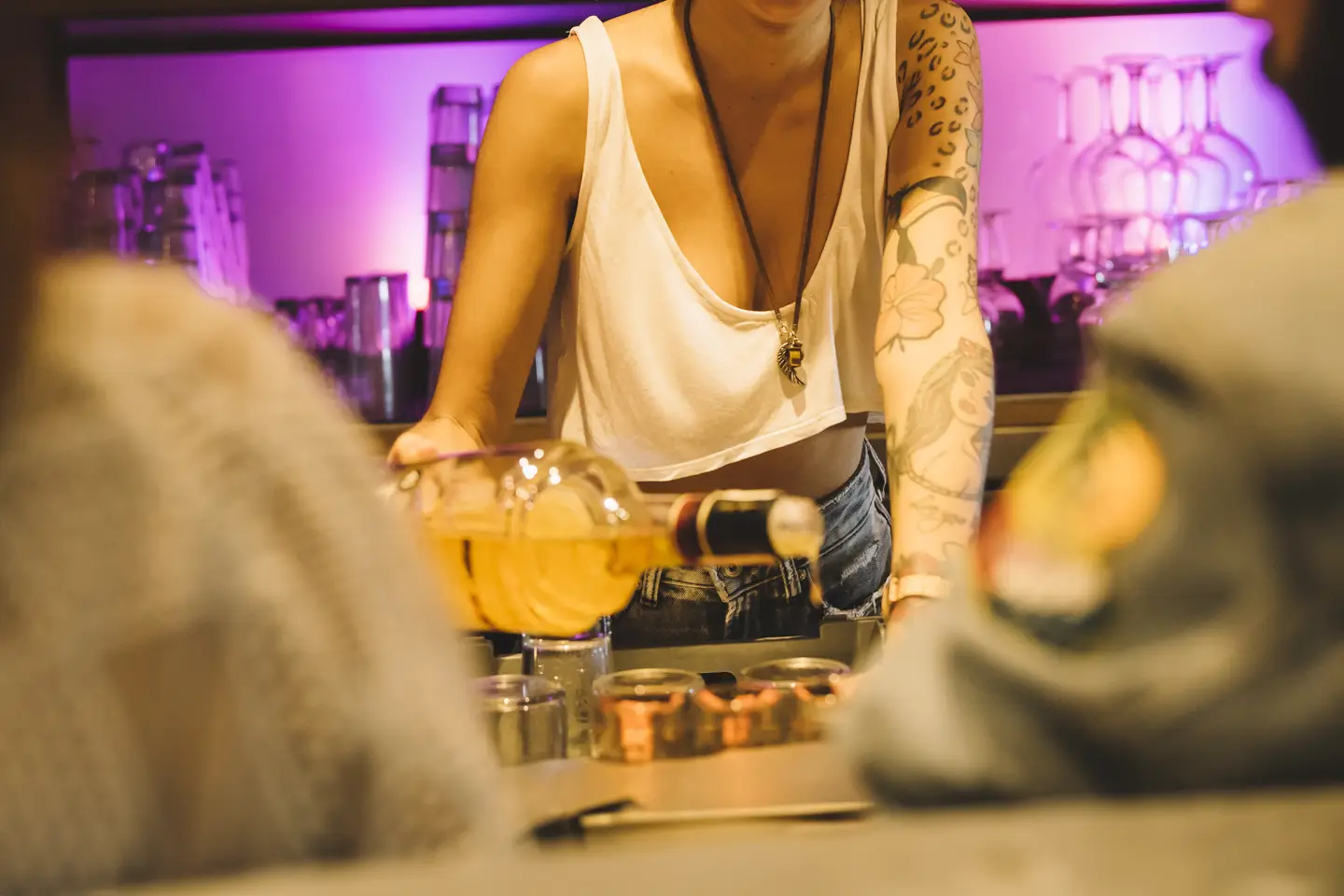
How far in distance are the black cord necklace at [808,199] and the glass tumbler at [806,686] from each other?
60 cm

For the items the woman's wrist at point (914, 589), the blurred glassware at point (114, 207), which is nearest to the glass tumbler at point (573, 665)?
the woman's wrist at point (914, 589)

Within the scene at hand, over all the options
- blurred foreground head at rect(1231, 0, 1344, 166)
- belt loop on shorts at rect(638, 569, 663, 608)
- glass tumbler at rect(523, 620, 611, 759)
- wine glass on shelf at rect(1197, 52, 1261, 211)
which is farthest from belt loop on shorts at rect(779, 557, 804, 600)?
wine glass on shelf at rect(1197, 52, 1261, 211)

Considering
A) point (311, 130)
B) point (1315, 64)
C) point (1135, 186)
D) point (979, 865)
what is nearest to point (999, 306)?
point (1135, 186)

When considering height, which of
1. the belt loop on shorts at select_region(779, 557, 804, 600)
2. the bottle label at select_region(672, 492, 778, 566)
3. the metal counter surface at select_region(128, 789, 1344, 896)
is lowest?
the belt loop on shorts at select_region(779, 557, 804, 600)

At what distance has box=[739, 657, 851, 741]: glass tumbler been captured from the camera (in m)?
0.87

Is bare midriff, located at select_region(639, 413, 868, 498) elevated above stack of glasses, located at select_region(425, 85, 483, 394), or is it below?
below

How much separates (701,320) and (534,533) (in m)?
0.58

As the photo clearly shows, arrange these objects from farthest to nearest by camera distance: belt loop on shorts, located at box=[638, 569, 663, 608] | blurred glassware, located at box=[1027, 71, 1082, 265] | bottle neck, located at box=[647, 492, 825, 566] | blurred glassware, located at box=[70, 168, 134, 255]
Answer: blurred glassware, located at box=[1027, 71, 1082, 265] < blurred glassware, located at box=[70, 168, 134, 255] < belt loop on shorts, located at box=[638, 569, 663, 608] < bottle neck, located at box=[647, 492, 825, 566]

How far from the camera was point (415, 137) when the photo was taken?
2.54m

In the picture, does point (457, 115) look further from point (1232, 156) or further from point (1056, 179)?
point (1232, 156)

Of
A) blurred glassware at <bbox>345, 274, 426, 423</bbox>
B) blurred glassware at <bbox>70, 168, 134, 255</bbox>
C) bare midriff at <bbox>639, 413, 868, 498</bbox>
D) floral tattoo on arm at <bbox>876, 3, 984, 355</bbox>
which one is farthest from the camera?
blurred glassware at <bbox>345, 274, 426, 423</bbox>

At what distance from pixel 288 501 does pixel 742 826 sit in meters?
0.35

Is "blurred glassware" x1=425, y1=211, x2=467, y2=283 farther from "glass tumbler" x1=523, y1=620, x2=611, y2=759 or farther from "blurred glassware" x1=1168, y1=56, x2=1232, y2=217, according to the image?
"glass tumbler" x1=523, y1=620, x2=611, y2=759

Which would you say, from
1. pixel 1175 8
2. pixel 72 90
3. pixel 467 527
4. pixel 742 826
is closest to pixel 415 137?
pixel 72 90
